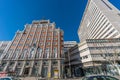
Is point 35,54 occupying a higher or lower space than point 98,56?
higher

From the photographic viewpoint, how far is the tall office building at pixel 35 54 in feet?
114

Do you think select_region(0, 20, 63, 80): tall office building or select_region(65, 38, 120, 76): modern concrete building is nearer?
select_region(65, 38, 120, 76): modern concrete building

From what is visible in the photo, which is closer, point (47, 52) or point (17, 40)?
point (47, 52)

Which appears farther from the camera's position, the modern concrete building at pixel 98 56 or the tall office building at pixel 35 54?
the tall office building at pixel 35 54

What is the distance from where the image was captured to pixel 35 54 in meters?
38.8

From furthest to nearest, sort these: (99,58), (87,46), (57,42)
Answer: (57,42)
(87,46)
(99,58)

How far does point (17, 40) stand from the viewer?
44.4 meters

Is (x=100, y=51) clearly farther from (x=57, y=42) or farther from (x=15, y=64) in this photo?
(x=15, y=64)

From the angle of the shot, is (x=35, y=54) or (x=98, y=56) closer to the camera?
(x=98, y=56)

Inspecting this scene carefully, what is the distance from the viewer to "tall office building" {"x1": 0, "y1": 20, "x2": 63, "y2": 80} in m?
34.8

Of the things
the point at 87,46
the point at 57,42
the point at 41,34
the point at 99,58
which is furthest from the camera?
the point at 41,34

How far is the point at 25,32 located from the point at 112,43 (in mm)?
42539

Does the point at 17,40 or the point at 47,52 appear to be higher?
the point at 17,40

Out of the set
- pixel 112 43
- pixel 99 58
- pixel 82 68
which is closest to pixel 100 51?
pixel 99 58
